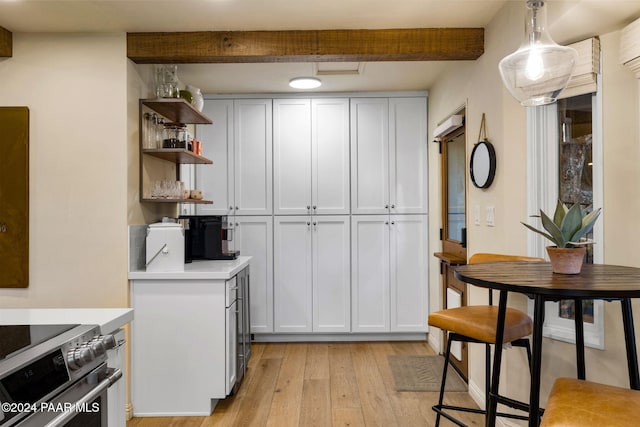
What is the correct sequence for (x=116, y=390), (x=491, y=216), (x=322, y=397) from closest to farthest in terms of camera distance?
1. (x=116, y=390)
2. (x=491, y=216)
3. (x=322, y=397)

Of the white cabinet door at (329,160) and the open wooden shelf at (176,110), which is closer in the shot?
the open wooden shelf at (176,110)

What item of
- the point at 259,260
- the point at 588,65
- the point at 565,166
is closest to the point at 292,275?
the point at 259,260

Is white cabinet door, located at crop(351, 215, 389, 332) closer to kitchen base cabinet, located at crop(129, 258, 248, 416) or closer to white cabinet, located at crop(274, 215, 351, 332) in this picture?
white cabinet, located at crop(274, 215, 351, 332)

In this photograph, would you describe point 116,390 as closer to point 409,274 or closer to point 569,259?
point 569,259

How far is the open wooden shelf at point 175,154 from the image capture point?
2674 millimetres

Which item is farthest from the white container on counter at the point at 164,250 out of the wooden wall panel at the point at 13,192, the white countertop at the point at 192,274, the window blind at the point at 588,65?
the window blind at the point at 588,65

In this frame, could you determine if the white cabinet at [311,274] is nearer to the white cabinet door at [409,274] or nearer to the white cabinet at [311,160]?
the white cabinet at [311,160]

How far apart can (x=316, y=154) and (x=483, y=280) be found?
2.70 metres

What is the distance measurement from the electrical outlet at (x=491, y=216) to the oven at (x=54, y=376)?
2.08m

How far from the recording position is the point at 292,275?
385 centimetres

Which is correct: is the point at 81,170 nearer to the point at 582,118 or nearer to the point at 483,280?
the point at 483,280

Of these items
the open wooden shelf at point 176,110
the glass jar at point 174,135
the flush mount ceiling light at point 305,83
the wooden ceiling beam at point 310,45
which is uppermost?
the flush mount ceiling light at point 305,83

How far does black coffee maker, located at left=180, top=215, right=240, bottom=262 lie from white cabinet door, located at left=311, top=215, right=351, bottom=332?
1005 mm

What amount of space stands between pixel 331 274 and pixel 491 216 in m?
1.75
